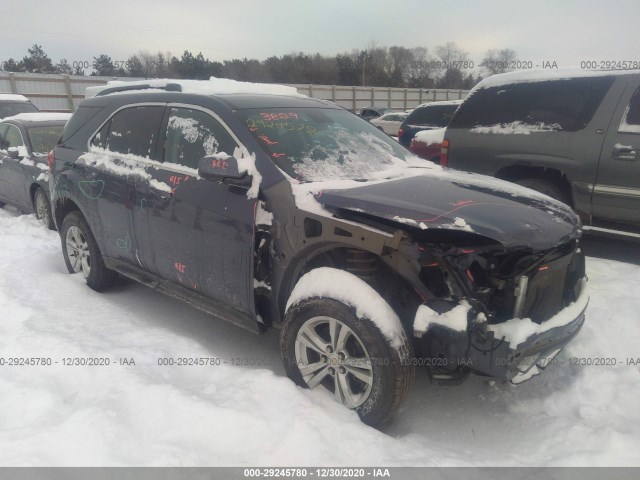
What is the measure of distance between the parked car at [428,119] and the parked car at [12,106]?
964 cm

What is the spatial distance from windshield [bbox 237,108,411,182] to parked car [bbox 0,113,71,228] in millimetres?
4563

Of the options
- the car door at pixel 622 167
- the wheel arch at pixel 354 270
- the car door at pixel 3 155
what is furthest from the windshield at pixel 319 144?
the car door at pixel 3 155

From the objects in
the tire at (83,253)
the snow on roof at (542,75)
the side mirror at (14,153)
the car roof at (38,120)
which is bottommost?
the tire at (83,253)

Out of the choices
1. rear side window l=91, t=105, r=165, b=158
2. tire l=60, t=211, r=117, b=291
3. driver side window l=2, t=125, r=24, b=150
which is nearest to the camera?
rear side window l=91, t=105, r=165, b=158

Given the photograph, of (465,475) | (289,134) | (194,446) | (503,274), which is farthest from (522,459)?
(289,134)

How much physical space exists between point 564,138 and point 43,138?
7.10 metres

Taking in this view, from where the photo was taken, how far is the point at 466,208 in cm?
272

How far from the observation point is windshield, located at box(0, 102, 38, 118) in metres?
12.2

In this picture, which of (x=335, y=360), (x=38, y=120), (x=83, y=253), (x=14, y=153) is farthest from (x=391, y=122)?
(x=335, y=360)

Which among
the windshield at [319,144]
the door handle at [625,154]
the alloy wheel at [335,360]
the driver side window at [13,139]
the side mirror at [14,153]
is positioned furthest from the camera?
the driver side window at [13,139]

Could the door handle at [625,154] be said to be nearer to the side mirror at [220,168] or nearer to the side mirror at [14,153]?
the side mirror at [220,168]

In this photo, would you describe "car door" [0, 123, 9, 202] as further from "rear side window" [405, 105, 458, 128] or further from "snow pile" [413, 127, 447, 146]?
"rear side window" [405, 105, 458, 128]

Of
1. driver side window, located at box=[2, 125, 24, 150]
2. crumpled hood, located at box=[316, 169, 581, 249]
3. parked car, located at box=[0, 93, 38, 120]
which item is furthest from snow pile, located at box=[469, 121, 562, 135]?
parked car, located at box=[0, 93, 38, 120]

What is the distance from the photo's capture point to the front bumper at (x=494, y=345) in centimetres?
239
